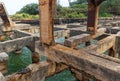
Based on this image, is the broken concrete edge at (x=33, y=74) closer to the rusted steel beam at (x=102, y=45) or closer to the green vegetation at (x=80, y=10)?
the rusted steel beam at (x=102, y=45)

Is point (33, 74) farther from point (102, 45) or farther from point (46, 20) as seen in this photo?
point (102, 45)

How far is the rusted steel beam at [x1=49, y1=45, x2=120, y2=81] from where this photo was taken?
351 centimetres

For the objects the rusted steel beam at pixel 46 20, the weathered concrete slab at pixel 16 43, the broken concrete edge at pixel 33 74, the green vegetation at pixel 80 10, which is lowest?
the broken concrete edge at pixel 33 74

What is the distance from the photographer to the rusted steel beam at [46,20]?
182 inches

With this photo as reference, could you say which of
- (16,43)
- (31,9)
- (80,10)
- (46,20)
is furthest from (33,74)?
(80,10)

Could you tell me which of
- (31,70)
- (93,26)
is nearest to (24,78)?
(31,70)

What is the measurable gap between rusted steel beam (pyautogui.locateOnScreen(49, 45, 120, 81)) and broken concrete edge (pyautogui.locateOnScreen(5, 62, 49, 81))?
343 millimetres

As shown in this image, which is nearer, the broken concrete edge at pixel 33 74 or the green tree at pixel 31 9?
the broken concrete edge at pixel 33 74

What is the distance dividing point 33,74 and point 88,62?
4.51 feet

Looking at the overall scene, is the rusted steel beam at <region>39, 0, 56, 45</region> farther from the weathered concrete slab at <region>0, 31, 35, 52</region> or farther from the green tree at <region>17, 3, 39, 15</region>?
the green tree at <region>17, 3, 39, 15</region>

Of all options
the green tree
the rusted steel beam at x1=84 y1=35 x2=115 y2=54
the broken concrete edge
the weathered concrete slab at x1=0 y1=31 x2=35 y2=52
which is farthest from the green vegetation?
the broken concrete edge

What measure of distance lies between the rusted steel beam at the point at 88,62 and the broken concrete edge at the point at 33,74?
0.34 metres

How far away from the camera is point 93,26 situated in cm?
720

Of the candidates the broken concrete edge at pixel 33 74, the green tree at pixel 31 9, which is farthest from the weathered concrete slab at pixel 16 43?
the green tree at pixel 31 9
